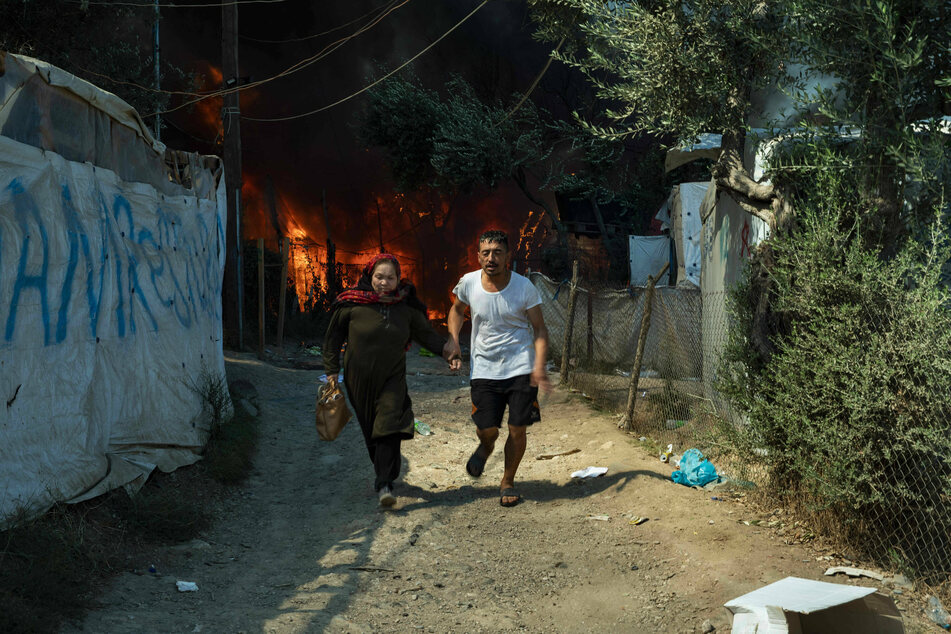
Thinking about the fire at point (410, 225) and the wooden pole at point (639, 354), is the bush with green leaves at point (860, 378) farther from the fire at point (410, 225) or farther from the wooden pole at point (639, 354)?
the fire at point (410, 225)

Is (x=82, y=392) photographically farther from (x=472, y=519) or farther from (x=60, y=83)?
(x=472, y=519)

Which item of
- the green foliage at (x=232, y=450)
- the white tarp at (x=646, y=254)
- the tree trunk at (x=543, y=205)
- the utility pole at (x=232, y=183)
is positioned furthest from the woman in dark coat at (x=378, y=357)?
the tree trunk at (x=543, y=205)

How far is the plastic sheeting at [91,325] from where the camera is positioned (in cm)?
426

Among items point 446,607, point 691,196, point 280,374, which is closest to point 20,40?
point 280,374

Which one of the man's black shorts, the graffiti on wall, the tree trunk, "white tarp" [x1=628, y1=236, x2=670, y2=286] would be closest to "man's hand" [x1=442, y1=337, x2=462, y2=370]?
the man's black shorts

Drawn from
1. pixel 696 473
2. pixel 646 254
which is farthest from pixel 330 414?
pixel 646 254

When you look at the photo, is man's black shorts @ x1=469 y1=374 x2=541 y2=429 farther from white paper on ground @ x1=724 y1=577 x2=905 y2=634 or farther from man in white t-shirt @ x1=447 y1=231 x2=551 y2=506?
white paper on ground @ x1=724 y1=577 x2=905 y2=634

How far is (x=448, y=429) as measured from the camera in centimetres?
862

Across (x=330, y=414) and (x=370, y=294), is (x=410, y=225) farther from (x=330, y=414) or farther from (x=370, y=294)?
(x=330, y=414)

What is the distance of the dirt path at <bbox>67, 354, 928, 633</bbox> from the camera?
12.5 feet

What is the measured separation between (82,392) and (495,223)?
27.0 m

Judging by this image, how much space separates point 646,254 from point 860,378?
48.4 ft

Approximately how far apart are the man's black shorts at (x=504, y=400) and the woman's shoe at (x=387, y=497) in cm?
83

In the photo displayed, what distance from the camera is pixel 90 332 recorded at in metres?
5.13
